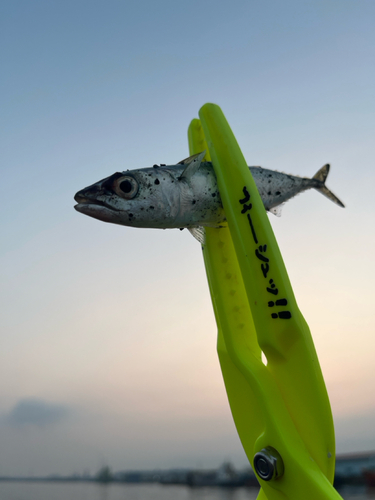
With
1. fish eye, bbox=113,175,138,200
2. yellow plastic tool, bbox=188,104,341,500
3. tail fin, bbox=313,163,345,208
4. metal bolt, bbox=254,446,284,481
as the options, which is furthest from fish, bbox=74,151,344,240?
metal bolt, bbox=254,446,284,481

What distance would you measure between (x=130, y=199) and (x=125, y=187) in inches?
6.0

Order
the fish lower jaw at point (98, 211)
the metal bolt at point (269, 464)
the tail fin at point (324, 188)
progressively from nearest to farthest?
the metal bolt at point (269, 464), the fish lower jaw at point (98, 211), the tail fin at point (324, 188)

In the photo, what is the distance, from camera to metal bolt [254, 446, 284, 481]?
5.06 meters

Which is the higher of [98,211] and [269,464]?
[98,211]

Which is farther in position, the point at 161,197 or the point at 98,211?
the point at 161,197

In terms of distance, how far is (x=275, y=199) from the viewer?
6.62 m

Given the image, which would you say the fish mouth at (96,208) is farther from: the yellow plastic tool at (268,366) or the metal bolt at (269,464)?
the metal bolt at (269,464)

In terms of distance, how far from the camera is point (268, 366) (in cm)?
571

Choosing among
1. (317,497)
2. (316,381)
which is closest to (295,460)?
(317,497)

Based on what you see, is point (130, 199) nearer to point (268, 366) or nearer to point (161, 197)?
point (161, 197)

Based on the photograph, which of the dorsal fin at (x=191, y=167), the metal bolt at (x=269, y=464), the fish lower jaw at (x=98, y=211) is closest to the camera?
→ the metal bolt at (x=269, y=464)

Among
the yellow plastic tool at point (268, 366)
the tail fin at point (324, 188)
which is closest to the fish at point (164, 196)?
the yellow plastic tool at point (268, 366)

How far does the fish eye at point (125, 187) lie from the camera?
5406mm

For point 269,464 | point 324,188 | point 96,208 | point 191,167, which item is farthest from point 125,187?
point 269,464
